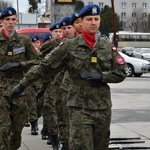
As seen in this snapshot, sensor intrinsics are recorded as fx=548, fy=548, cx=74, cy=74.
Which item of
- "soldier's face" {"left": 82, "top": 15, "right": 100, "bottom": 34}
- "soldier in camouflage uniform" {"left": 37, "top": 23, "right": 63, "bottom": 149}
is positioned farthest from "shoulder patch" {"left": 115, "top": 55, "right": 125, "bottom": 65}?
"soldier in camouflage uniform" {"left": 37, "top": 23, "right": 63, "bottom": 149}

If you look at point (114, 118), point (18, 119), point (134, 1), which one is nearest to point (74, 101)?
point (18, 119)

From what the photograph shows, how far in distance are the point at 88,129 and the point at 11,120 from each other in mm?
1903

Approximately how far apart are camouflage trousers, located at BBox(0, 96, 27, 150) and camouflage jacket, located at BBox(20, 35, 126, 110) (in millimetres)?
1493

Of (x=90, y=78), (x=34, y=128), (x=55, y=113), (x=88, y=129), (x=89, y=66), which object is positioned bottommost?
(x=34, y=128)

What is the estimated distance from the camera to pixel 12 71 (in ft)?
22.7

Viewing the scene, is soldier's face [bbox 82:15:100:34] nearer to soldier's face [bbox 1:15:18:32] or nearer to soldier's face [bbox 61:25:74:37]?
soldier's face [bbox 1:15:18:32]

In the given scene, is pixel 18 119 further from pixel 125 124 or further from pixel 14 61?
pixel 125 124

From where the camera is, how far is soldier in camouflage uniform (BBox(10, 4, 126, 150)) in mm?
5312

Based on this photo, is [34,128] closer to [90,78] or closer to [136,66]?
[90,78]

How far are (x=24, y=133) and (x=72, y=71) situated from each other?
4722mm

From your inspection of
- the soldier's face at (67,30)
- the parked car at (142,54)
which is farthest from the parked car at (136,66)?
the soldier's face at (67,30)

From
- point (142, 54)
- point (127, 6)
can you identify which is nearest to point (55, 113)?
point (142, 54)

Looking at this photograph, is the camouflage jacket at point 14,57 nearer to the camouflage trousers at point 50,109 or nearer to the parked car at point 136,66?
the camouflage trousers at point 50,109

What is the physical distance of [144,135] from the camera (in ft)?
31.0
